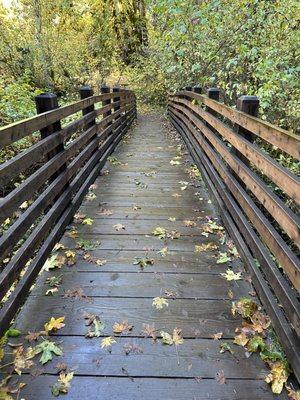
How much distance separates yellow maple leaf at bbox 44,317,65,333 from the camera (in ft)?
9.22

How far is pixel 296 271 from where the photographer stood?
2318 mm

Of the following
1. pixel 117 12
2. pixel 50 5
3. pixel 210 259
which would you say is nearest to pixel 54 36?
pixel 50 5

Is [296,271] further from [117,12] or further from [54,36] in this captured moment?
[117,12]

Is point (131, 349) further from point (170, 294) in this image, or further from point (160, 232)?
point (160, 232)

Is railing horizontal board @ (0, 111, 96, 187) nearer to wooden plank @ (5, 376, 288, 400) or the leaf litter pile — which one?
the leaf litter pile

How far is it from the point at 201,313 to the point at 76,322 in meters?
1.02

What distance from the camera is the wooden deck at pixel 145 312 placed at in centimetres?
237

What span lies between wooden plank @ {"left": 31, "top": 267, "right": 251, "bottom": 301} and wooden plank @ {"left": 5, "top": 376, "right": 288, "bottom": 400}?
888 mm

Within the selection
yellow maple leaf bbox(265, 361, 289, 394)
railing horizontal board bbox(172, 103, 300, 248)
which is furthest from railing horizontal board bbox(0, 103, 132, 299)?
railing horizontal board bbox(172, 103, 300, 248)

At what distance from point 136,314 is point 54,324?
2.16ft

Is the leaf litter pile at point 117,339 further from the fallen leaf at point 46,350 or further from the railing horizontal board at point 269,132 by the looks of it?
the railing horizontal board at point 269,132

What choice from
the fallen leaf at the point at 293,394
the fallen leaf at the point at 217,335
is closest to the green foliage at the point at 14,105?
the fallen leaf at the point at 217,335

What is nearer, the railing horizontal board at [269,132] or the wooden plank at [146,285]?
the railing horizontal board at [269,132]

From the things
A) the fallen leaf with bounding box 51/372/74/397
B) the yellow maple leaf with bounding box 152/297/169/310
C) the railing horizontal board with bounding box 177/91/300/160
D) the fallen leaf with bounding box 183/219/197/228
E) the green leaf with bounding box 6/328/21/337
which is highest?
the railing horizontal board with bounding box 177/91/300/160
